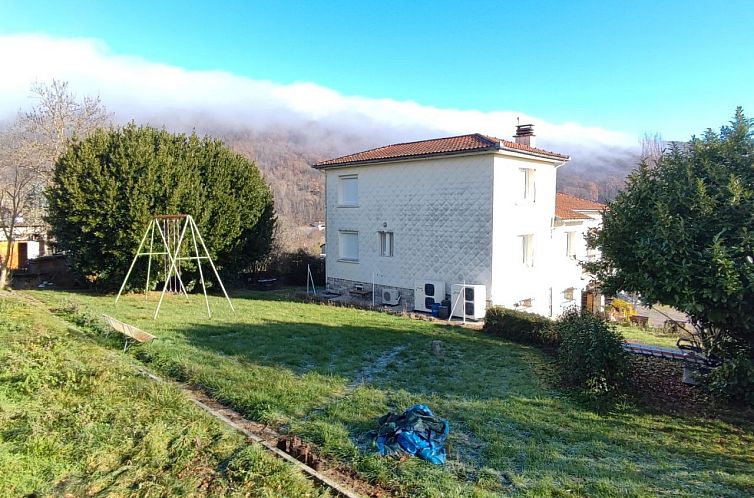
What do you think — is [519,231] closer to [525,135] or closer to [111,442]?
[525,135]

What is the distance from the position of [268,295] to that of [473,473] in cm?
1751

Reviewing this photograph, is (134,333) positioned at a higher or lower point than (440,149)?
lower

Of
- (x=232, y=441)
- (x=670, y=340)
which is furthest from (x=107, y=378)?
(x=670, y=340)

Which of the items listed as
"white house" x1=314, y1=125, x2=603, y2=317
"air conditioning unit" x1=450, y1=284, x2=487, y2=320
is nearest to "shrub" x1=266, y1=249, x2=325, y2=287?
"white house" x1=314, y1=125, x2=603, y2=317

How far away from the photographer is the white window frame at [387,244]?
1997cm

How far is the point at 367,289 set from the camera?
68.5 feet

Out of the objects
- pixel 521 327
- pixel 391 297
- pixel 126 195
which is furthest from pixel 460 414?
pixel 126 195

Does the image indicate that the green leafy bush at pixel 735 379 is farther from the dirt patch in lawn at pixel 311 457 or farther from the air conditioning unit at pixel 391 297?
the air conditioning unit at pixel 391 297

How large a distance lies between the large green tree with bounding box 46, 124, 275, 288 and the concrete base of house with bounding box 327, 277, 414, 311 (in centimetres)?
505

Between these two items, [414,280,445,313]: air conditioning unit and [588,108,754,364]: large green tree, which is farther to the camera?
[414,280,445,313]: air conditioning unit

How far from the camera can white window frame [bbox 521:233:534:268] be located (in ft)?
61.0

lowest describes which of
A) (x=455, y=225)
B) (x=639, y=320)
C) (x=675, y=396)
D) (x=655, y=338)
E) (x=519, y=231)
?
(x=639, y=320)

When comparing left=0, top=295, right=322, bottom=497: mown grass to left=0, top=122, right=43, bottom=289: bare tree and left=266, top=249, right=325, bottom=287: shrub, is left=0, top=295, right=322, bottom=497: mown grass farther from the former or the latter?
left=0, top=122, right=43, bottom=289: bare tree

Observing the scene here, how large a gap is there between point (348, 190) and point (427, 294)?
6.51 metres
